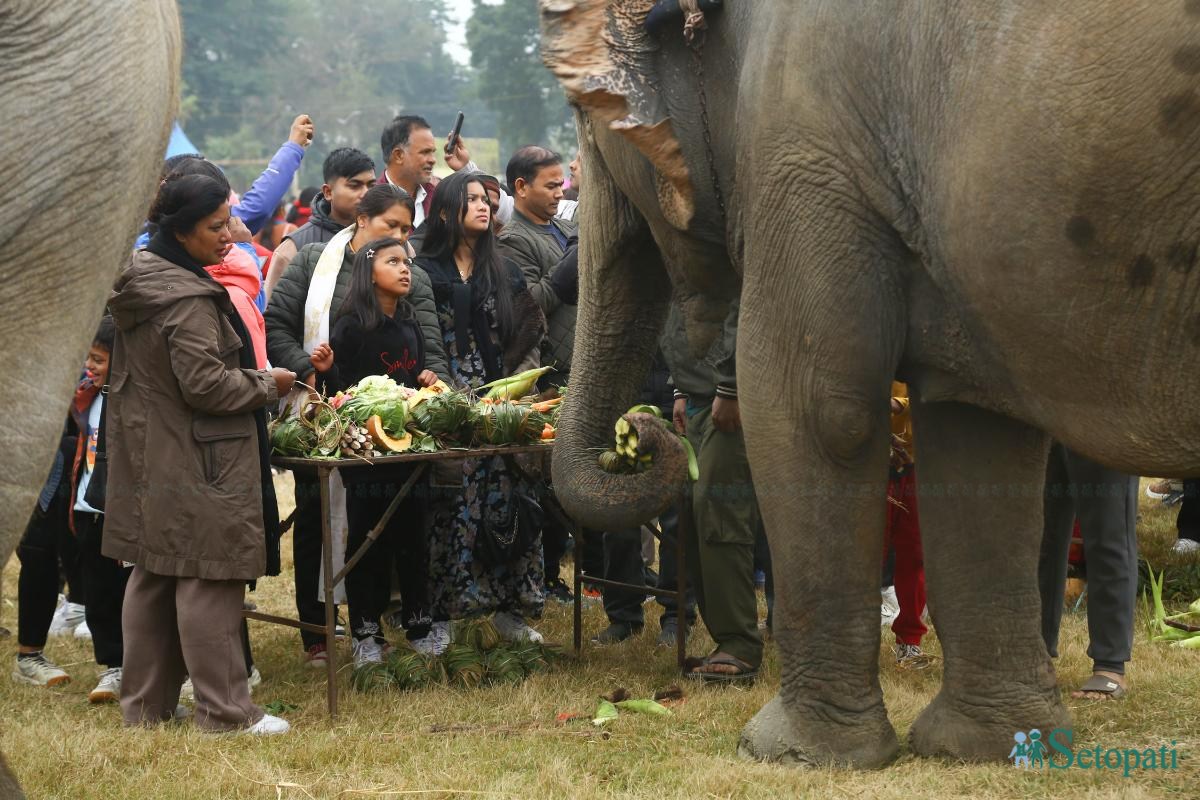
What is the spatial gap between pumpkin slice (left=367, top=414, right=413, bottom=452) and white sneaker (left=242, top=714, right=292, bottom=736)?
103 centimetres

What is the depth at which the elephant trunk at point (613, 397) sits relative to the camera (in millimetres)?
5266

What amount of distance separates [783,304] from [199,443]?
2.09 metres

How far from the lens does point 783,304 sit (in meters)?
4.34

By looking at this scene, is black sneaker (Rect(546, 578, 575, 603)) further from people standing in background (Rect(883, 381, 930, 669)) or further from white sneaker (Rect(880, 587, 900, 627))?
people standing in background (Rect(883, 381, 930, 669))

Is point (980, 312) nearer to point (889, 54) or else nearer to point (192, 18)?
point (889, 54)

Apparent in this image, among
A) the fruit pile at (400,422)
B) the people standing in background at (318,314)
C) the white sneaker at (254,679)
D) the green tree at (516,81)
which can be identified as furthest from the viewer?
the green tree at (516,81)

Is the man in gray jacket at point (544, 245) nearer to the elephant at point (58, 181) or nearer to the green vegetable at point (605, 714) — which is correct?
the green vegetable at point (605, 714)

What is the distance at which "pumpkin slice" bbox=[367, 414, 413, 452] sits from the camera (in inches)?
223

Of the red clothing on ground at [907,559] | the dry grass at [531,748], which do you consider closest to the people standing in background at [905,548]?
the red clothing on ground at [907,559]

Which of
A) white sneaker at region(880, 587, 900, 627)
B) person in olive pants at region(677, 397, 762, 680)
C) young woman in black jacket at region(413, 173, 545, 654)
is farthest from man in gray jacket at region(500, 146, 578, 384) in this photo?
white sneaker at region(880, 587, 900, 627)

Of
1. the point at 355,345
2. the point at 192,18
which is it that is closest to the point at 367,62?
the point at 192,18

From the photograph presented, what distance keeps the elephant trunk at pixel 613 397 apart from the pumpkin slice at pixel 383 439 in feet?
2.01

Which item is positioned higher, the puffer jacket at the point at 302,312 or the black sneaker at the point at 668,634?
the puffer jacket at the point at 302,312

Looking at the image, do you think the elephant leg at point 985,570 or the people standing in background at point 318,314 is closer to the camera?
the elephant leg at point 985,570
